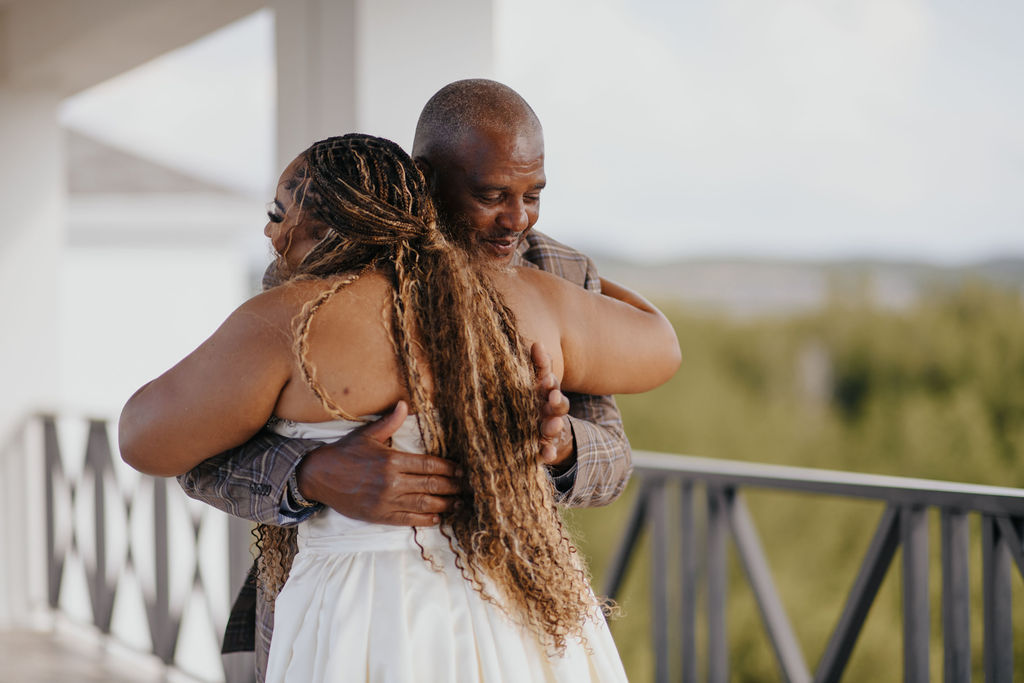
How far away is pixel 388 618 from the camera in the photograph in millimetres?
1412

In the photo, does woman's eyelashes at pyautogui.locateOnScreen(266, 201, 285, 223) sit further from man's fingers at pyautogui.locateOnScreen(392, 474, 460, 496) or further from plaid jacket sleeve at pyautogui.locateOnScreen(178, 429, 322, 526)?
man's fingers at pyautogui.locateOnScreen(392, 474, 460, 496)

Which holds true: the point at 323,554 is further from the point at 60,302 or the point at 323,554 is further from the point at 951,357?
the point at 951,357

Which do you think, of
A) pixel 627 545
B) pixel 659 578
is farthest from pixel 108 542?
pixel 659 578

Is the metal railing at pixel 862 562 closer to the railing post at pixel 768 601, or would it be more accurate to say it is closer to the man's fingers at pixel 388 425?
the railing post at pixel 768 601

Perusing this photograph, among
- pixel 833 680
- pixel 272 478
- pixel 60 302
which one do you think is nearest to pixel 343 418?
pixel 272 478

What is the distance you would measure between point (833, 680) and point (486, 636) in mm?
1631

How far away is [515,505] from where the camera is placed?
144 cm

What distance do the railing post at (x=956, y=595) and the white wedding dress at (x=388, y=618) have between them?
1.32m

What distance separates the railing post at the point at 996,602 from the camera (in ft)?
7.82

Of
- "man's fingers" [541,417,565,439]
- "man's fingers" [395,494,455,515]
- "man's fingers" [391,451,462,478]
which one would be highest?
"man's fingers" [541,417,565,439]

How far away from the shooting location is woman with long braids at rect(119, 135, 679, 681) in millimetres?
1366

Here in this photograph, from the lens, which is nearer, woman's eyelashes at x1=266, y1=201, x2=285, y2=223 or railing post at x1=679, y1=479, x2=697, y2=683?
woman's eyelashes at x1=266, y1=201, x2=285, y2=223

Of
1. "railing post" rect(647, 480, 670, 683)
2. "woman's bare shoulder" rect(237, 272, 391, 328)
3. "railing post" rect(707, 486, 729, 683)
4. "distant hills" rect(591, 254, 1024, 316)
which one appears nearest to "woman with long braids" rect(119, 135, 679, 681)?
"woman's bare shoulder" rect(237, 272, 391, 328)

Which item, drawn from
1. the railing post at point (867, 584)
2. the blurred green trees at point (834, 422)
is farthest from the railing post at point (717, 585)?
the blurred green trees at point (834, 422)
